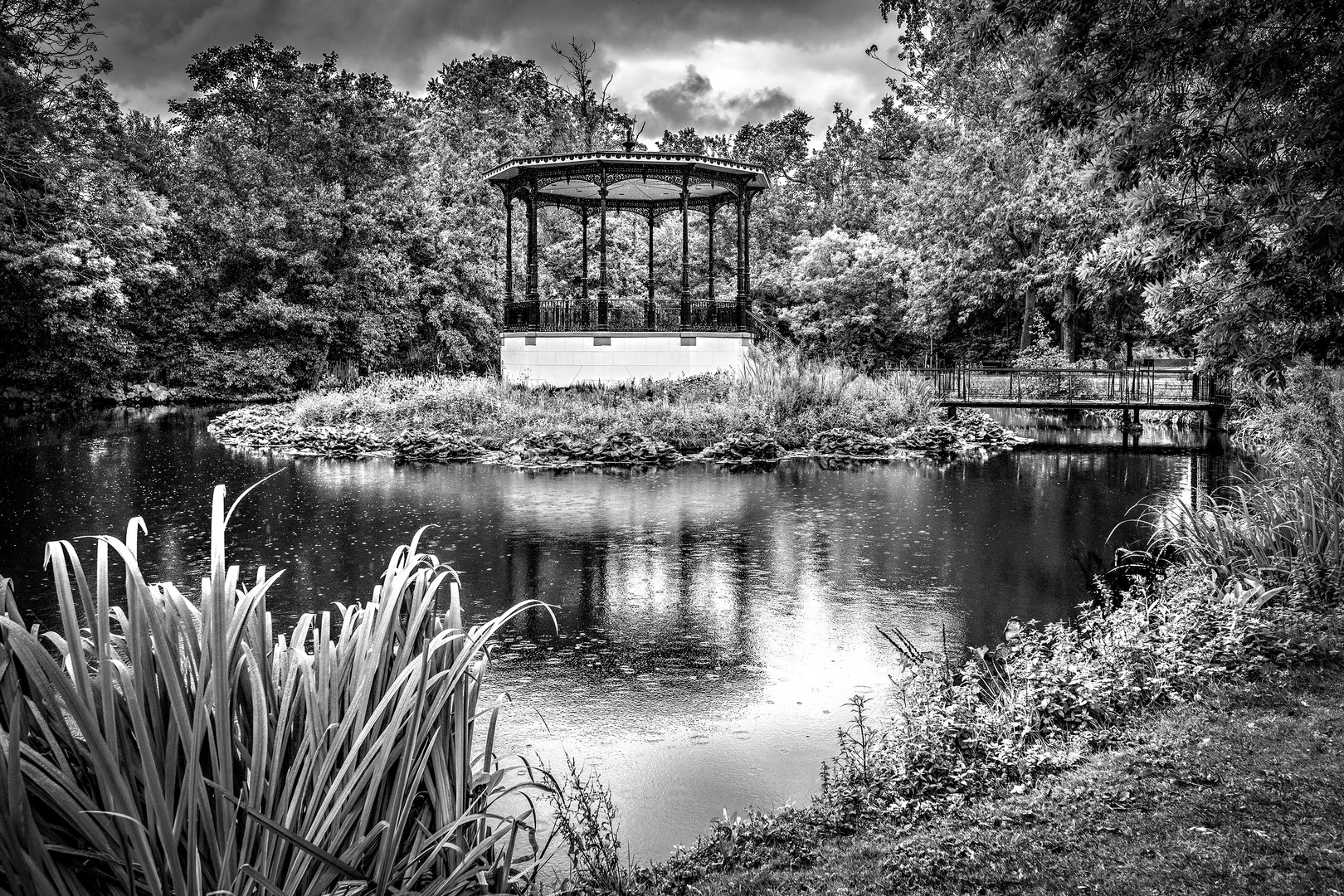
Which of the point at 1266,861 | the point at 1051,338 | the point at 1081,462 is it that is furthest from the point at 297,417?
the point at 1051,338

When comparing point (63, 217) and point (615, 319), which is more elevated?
point (63, 217)

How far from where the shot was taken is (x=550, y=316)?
26031 millimetres

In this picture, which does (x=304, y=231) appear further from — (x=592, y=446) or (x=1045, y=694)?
(x=1045, y=694)

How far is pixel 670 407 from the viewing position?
20.1 meters

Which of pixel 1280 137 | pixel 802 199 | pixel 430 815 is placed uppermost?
pixel 802 199

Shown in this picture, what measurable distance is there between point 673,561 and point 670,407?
1095 cm

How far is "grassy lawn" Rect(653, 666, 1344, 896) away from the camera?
305cm

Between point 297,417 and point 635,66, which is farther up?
point 635,66

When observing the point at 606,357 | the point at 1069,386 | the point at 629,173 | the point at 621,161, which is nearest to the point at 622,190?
the point at 629,173

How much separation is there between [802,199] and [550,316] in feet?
86.0

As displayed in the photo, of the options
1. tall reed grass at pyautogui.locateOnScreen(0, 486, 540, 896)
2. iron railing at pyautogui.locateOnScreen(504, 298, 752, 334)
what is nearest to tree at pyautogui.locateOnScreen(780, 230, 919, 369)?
iron railing at pyautogui.locateOnScreen(504, 298, 752, 334)

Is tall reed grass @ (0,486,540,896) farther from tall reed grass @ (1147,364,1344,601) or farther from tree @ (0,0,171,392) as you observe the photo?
tree @ (0,0,171,392)

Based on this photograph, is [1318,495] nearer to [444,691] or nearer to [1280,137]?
[1280,137]

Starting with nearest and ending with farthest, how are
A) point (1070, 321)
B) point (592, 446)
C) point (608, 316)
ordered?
1. point (592, 446)
2. point (608, 316)
3. point (1070, 321)
